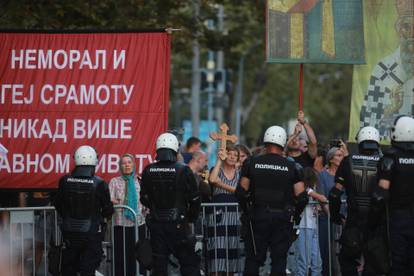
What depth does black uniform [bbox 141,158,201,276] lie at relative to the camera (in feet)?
42.0

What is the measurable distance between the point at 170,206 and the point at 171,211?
6 centimetres

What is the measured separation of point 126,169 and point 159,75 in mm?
1410

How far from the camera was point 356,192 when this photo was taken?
42.3 ft

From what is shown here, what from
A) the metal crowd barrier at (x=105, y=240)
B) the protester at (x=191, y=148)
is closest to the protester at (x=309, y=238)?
the metal crowd barrier at (x=105, y=240)

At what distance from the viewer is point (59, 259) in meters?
13.1

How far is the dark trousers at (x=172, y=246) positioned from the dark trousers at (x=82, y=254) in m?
0.65

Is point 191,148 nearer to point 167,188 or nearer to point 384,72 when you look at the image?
point 384,72

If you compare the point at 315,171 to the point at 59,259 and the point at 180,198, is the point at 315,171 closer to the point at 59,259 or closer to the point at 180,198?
the point at 180,198

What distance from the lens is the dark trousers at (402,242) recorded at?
39.6 feet

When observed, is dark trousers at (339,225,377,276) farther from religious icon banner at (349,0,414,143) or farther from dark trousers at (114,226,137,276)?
religious icon banner at (349,0,414,143)

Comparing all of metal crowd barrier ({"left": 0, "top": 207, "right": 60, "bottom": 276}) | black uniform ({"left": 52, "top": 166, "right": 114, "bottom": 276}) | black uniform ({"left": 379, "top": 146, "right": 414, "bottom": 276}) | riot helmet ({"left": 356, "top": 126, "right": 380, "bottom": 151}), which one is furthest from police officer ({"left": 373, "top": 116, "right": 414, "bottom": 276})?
metal crowd barrier ({"left": 0, "top": 207, "right": 60, "bottom": 276})

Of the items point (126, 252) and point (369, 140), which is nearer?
point (369, 140)

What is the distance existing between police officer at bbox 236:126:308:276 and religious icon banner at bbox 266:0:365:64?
2949 mm

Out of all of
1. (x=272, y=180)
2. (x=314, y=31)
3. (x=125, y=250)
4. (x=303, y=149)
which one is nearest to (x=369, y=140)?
(x=272, y=180)
